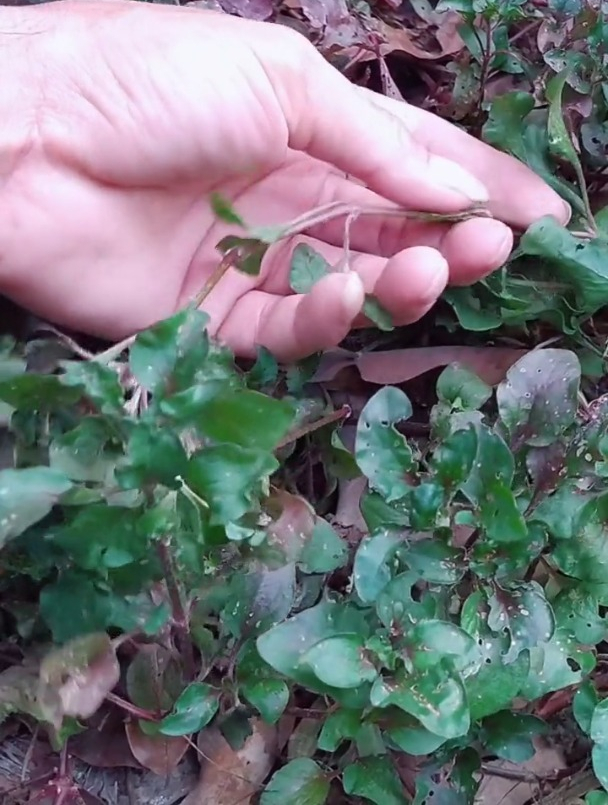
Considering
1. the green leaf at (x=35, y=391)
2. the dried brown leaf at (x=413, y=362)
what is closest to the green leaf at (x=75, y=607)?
the green leaf at (x=35, y=391)

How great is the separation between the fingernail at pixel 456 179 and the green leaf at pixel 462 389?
0.69 feet

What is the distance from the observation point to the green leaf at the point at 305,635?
741 mm

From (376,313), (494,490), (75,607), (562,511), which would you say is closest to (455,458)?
(494,490)

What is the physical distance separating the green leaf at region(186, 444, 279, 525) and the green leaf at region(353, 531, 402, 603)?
20cm

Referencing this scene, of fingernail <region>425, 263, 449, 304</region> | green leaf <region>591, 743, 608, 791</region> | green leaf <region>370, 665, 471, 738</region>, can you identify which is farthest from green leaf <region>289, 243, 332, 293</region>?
green leaf <region>591, 743, 608, 791</region>

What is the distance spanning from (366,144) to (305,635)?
562mm

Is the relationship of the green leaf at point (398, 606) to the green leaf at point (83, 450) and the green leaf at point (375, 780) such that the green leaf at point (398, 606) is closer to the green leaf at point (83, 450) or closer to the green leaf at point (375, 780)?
the green leaf at point (375, 780)

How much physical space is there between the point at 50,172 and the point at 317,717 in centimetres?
66

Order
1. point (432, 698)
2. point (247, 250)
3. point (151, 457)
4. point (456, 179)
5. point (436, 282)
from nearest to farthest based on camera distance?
point (151, 457), point (432, 698), point (247, 250), point (436, 282), point (456, 179)

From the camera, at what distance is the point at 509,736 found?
0.88 meters

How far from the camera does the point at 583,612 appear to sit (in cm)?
87

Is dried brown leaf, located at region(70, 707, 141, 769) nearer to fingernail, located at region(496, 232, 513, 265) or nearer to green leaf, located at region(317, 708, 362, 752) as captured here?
green leaf, located at region(317, 708, 362, 752)

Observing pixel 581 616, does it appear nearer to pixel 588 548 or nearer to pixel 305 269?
pixel 588 548

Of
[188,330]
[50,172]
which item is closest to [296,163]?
[50,172]
